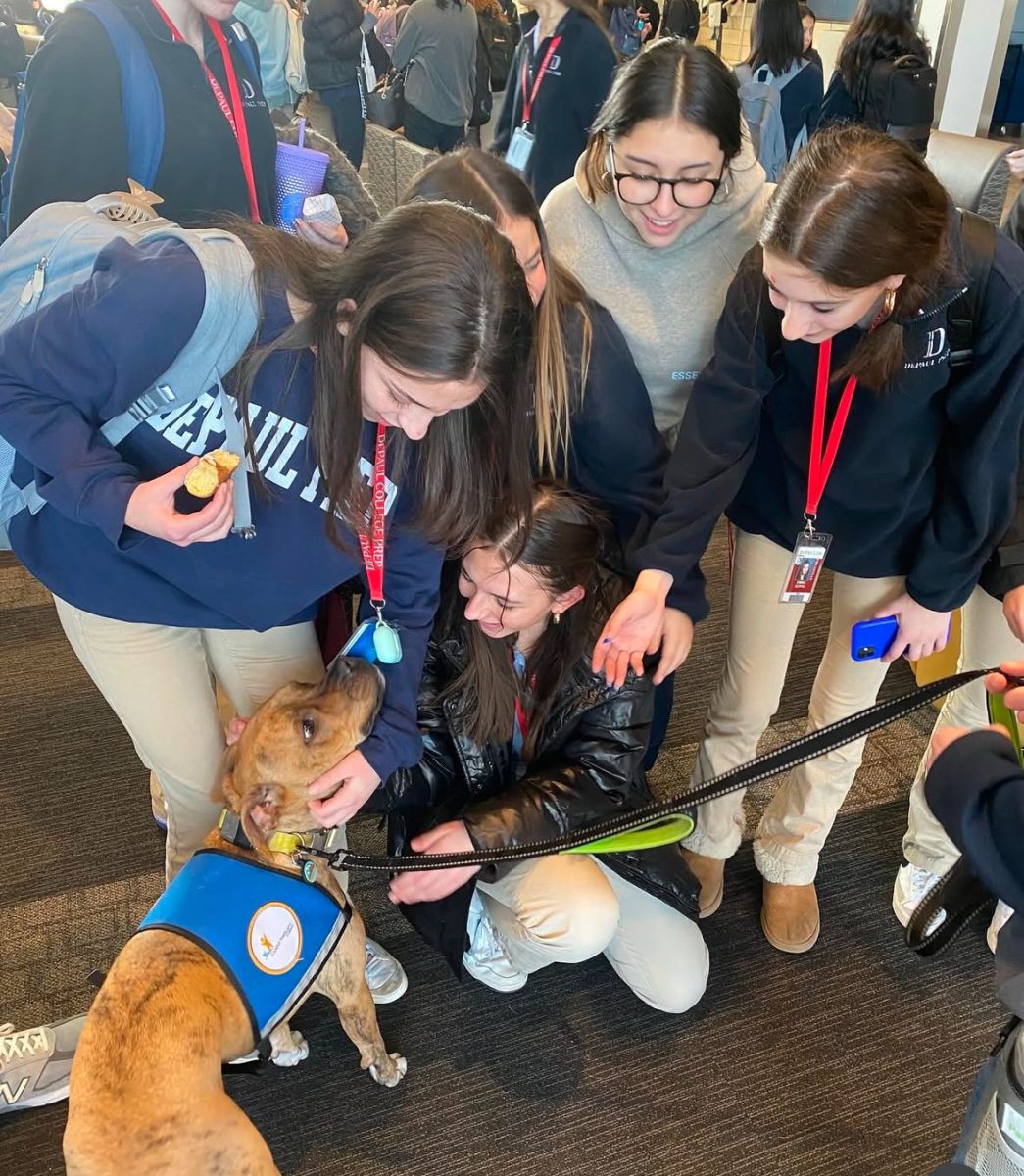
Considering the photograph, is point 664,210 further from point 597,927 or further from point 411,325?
point 597,927

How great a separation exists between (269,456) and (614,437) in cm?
71

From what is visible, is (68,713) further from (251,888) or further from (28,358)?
(28,358)

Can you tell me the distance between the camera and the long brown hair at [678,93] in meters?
1.61

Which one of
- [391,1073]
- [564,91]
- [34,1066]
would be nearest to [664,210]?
[391,1073]

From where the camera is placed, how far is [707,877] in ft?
7.18

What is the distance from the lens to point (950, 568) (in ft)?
5.42

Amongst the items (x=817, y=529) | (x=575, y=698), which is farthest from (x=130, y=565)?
(x=817, y=529)

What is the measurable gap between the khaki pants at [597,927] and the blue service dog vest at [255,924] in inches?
16.3

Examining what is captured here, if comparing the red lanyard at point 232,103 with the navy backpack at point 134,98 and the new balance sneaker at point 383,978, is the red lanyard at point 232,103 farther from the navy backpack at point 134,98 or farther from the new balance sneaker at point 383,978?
the new balance sneaker at point 383,978

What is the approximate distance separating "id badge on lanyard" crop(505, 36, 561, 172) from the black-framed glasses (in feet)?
4.78

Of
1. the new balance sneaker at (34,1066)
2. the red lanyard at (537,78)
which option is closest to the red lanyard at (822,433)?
the new balance sneaker at (34,1066)

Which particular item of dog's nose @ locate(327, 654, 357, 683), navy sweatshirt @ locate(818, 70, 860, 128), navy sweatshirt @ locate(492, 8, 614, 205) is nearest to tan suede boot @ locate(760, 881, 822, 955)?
dog's nose @ locate(327, 654, 357, 683)

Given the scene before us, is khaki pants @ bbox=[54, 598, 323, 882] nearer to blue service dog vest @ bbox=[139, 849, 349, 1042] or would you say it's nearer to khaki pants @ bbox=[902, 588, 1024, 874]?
blue service dog vest @ bbox=[139, 849, 349, 1042]

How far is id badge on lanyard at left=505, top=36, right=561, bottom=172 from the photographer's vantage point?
10.4 ft
